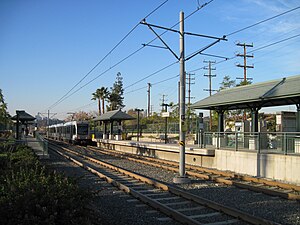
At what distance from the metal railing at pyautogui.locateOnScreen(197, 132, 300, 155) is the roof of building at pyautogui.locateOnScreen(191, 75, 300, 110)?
1.65 meters

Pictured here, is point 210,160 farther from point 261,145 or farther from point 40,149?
point 40,149

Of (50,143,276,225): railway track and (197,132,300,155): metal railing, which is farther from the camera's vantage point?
(197,132,300,155): metal railing

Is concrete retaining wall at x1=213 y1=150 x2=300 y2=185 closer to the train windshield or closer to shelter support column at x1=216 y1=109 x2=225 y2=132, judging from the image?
shelter support column at x1=216 y1=109 x2=225 y2=132

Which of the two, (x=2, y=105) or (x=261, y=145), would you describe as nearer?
(x=261, y=145)

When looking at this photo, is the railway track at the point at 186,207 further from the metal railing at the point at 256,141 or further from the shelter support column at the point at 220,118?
the shelter support column at the point at 220,118

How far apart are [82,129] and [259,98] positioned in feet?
105

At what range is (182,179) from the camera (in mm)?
13156

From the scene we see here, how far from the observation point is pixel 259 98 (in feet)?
51.4

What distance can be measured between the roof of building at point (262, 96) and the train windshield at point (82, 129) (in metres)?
25.9

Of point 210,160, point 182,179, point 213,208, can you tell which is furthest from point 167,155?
point 213,208

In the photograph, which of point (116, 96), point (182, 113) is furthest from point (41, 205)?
point (116, 96)

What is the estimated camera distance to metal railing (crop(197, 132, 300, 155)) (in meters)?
13.7

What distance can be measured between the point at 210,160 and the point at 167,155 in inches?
239

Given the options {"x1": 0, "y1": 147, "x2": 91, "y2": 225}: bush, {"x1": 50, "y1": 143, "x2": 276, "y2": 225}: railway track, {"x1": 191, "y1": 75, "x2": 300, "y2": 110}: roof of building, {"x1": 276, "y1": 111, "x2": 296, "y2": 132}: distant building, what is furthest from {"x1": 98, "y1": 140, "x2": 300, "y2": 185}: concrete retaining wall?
{"x1": 0, "y1": 147, "x2": 91, "y2": 225}: bush
